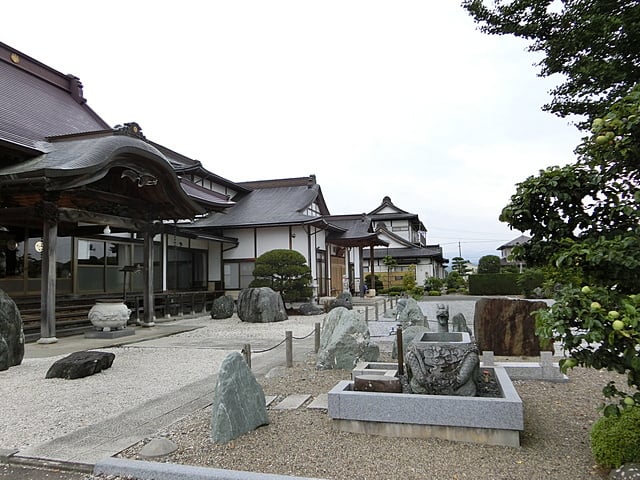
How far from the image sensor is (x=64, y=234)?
1400 cm

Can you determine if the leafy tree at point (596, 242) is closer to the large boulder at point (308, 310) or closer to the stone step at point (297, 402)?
the stone step at point (297, 402)

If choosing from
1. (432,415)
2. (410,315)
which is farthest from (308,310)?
(432,415)

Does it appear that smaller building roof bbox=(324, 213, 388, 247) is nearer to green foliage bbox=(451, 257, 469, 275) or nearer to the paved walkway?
the paved walkway

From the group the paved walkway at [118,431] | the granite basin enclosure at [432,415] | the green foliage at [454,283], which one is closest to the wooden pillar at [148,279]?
the paved walkway at [118,431]

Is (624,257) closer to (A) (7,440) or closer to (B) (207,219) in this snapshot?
(A) (7,440)

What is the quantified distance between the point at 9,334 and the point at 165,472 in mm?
5854

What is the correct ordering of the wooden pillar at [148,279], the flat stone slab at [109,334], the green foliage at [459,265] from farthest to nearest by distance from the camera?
the green foliage at [459,265], the wooden pillar at [148,279], the flat stone slab at [109,334]

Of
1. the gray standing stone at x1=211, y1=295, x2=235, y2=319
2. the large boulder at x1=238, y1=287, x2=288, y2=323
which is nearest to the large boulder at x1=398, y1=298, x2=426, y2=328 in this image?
the large boulder at x1=238, y1=287, x2=288, y2=323

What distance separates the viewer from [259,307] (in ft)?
51.5

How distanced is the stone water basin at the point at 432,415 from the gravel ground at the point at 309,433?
0.10 m

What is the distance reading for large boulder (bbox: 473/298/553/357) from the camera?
7.75 m

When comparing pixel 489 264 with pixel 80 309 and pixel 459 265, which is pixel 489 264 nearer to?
pixel 459 265

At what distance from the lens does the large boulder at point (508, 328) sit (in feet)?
25.4

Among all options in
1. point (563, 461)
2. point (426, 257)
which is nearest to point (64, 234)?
point (563, 461)
